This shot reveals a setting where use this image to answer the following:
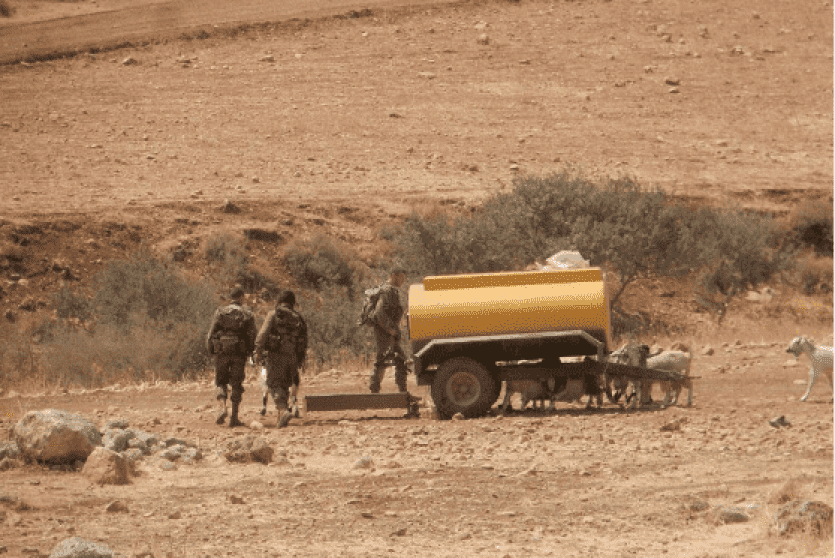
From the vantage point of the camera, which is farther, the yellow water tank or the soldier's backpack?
the soldier's backpack

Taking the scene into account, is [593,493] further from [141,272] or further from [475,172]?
[475,172]

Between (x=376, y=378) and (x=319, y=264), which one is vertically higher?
(x=319, y=264)

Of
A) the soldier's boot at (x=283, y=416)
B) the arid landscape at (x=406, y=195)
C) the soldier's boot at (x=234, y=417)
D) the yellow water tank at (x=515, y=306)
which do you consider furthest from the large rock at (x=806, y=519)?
the soldier's boot at (x=234, y=417)

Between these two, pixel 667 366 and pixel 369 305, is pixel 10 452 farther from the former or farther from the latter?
pixel 667 366

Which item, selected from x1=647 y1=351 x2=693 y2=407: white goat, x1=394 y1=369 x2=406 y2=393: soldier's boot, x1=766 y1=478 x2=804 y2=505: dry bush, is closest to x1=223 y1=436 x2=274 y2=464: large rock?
x1=394 y1=369 x2=406 y2=393: soldier's boot

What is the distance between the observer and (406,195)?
32.8m

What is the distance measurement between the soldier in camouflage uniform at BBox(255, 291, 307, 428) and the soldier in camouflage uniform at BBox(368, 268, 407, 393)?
1159 millimetres

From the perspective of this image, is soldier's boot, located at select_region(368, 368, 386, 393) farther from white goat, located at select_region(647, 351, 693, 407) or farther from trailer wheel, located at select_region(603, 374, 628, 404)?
white goat, located at select_region(647, 351, 693, 407)

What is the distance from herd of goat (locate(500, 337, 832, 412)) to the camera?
1430 centimetres

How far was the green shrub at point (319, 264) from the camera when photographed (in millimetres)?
28531

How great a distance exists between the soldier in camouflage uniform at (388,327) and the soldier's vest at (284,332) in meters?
1.23

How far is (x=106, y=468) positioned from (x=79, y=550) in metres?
3.27

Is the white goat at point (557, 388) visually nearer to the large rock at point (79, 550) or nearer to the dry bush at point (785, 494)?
the dry bush at point (785, 494)

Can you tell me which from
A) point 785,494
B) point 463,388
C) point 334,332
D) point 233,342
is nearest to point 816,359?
point 463,388
